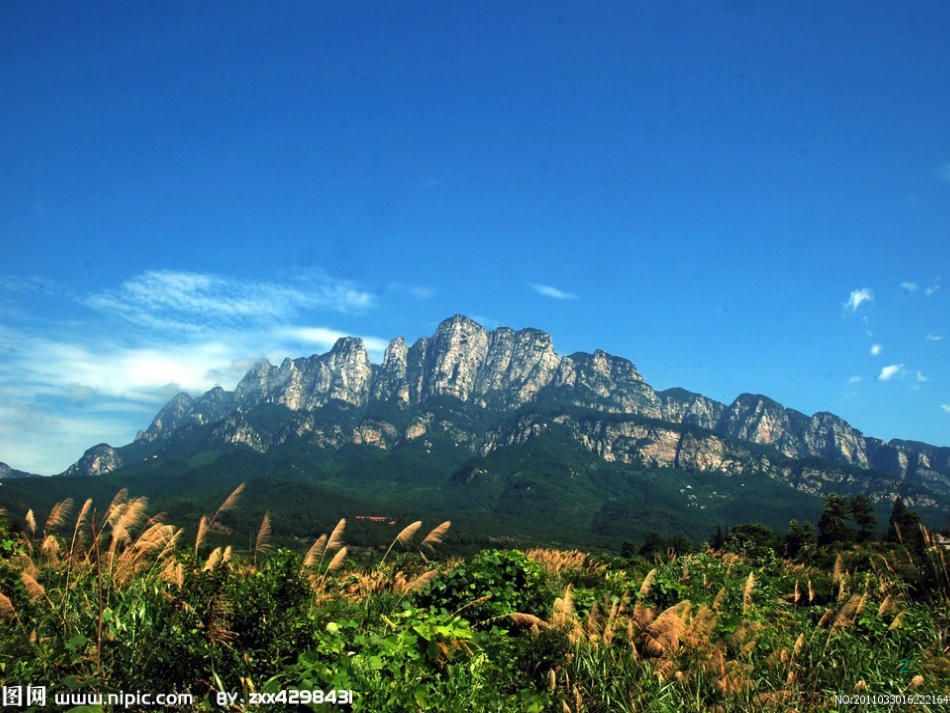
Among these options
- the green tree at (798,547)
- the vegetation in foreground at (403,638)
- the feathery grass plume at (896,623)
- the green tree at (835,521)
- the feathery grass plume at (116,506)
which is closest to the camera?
the vegetation in foreground at (403,638)

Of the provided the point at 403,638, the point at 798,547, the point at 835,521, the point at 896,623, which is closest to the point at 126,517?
the point at 403,638

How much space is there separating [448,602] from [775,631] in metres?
4.84

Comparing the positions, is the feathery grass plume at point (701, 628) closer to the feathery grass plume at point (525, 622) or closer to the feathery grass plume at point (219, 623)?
the feathery grass plume at point (525, 622)

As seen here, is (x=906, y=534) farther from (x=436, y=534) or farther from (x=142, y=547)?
(x=142, y=547)

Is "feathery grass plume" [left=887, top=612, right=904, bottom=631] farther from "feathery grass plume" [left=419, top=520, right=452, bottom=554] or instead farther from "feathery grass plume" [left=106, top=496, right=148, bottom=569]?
"feathery grass plume" [left=106, top=496, right=148, bottom=569]

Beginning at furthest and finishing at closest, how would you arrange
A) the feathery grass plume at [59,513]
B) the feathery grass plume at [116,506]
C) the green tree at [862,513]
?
the green tree at [862,513] < the feathery grass plume at [59,513] < the feathery grass plume at [116,506]

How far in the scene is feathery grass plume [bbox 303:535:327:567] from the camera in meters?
7.23

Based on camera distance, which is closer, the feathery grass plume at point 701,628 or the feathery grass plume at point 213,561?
the feathery grass plume at point 213,561

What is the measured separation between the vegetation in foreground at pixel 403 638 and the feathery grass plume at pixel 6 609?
48mm

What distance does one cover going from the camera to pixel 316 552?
7.55 metres

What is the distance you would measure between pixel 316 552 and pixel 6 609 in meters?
3.22

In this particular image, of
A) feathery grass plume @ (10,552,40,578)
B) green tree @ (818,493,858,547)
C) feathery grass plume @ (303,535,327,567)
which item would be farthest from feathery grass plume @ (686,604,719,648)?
green tree @ (818,493,858,547)

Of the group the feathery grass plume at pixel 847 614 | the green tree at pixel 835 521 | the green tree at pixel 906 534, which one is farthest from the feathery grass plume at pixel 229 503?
the green tree at pixel 835 521

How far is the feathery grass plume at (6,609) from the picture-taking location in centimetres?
573
